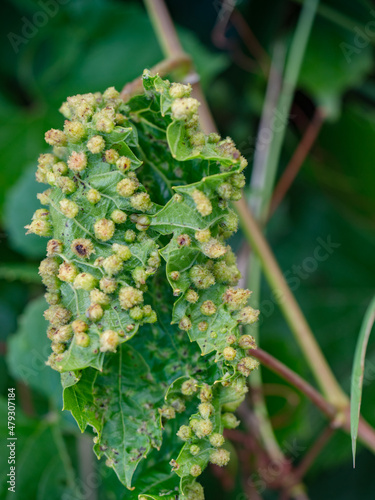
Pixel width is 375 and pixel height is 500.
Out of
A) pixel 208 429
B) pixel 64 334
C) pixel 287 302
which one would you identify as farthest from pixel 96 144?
pixel 287 302

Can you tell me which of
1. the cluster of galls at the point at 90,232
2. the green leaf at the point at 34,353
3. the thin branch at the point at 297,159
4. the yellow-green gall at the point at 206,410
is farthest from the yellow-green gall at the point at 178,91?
the thin branch at the point at 297,159

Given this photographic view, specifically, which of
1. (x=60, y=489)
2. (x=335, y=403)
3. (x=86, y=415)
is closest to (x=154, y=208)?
(x=86, y=415)

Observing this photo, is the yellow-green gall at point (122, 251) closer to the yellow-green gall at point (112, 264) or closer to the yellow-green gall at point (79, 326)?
the yellow-green gall at point (112, 264)

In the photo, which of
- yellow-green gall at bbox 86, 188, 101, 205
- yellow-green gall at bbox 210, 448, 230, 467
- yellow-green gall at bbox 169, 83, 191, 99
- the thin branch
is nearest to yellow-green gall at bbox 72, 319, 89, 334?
yellow-green gall at bbox 86, 188, 101, 205

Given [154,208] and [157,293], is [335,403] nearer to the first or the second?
[157,293]

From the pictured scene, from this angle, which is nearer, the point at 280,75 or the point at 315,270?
the point at 280,75

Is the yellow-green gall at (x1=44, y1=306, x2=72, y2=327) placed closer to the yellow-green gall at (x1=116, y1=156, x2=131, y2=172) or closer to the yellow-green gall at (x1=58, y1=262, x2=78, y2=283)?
the yellow-green gall at (x1=58, y1=262, x2=78, y2=283)
